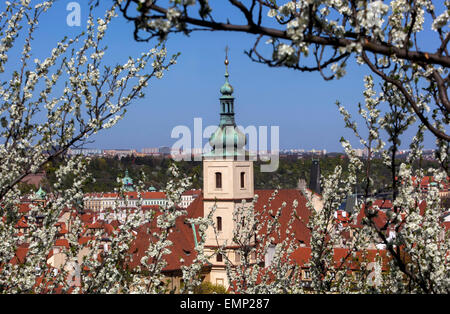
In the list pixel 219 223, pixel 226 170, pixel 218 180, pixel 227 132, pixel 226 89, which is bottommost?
pixel 219 223

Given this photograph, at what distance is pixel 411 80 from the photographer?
4.28 m

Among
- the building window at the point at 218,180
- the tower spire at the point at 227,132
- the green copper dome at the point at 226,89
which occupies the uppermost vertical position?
the green copper dome at the point at 226,89

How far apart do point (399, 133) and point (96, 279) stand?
12.2 ft

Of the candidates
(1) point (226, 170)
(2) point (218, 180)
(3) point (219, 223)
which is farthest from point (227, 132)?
(3) point (219, 223)

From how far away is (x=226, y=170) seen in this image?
43.8 meters

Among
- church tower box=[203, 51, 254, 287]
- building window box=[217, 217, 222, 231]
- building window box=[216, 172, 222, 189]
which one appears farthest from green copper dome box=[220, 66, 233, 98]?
building window box=[217, 217, 222, 231]

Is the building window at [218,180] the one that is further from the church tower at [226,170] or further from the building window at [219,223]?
the building window at [219,223]

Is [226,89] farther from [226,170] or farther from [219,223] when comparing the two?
[219,223]

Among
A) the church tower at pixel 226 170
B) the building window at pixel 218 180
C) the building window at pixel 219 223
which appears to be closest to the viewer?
the building window at pixel 219 223

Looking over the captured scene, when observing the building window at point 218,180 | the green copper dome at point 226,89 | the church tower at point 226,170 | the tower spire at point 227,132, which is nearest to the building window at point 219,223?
the church tower at point 226,170

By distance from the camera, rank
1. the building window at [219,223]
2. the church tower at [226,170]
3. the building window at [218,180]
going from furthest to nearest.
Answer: the building window at [218,180], the church tower at [226,170], the building window at [219,223]

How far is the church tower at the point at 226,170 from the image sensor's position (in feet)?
141

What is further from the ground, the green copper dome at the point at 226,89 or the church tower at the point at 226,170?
the green copper dome at the point at 226,89
